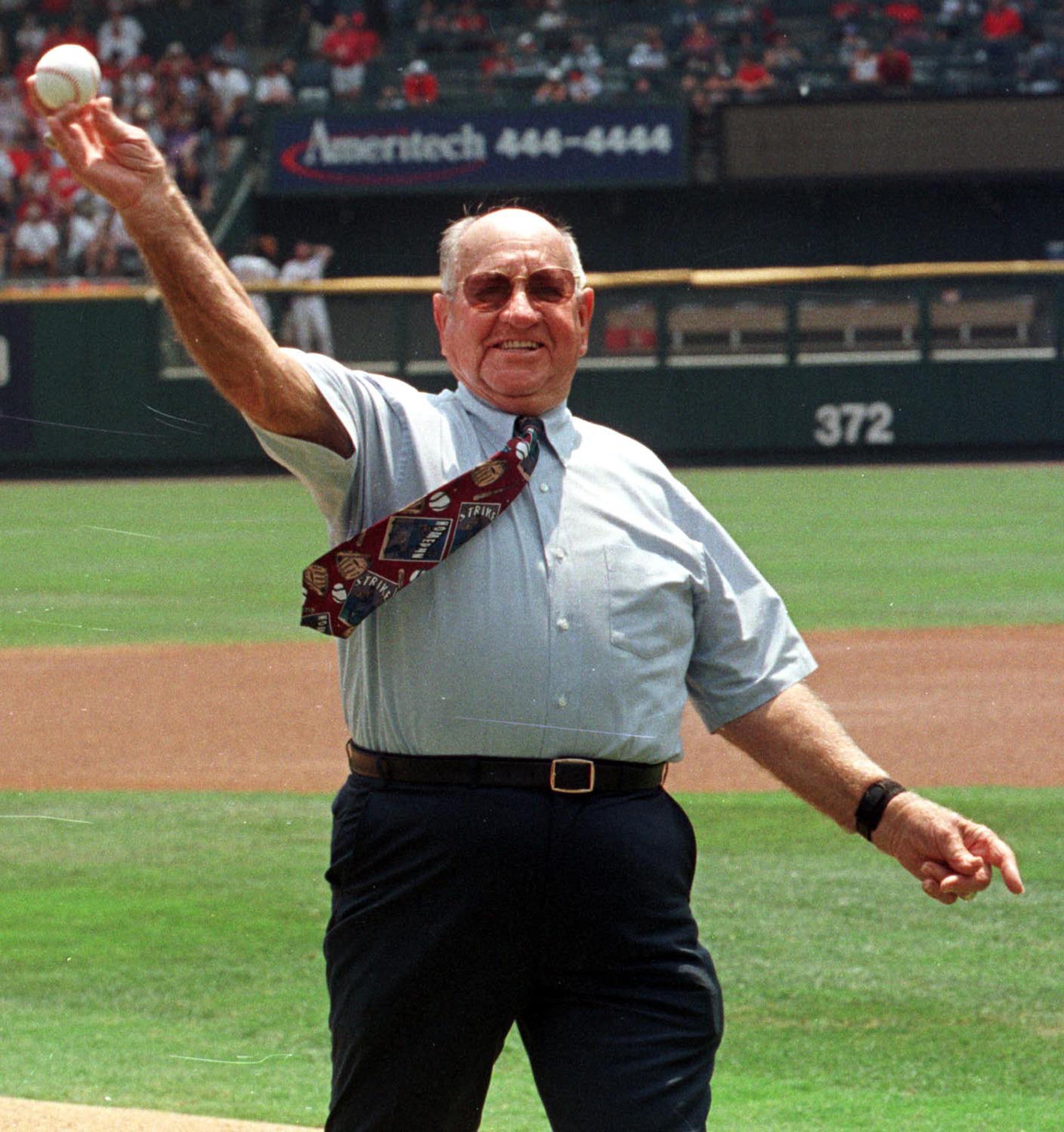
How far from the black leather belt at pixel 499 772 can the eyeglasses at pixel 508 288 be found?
63cm

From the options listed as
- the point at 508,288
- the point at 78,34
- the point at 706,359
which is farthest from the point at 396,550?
the point at 78,34

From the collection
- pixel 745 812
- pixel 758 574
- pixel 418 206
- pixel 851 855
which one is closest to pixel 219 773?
pixel 745 812

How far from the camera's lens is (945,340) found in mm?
20766

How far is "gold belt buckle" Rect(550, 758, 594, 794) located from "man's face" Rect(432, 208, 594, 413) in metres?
0.50

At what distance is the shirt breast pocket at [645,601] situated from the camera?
2621 mm

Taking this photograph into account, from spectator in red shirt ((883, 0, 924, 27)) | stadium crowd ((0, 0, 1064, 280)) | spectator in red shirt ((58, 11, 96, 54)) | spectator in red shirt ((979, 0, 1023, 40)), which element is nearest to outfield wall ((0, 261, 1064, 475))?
stadium crowd ((0, 0, 1064, 280))

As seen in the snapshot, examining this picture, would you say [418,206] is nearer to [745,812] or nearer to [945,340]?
[945,340]

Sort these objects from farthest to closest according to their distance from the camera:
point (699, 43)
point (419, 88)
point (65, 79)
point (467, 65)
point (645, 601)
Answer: point (467, 65) → point (699, 43) → point (419, 88) → point (645, 601) → point (65, 79)

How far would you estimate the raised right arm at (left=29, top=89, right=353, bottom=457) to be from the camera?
2307 mm

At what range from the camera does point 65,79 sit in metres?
2.31

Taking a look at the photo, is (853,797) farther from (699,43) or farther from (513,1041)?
(699,43)

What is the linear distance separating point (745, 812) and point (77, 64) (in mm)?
5030

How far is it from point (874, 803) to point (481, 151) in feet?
74.4

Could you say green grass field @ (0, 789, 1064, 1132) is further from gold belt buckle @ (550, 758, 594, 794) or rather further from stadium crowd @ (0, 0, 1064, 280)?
stadium crowd @ (0, 0, 1064, 280)
